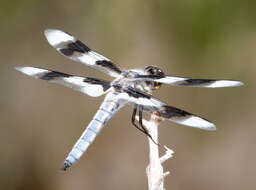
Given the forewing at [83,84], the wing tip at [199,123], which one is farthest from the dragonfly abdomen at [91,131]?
the wing tip at [199,123]

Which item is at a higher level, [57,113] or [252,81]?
[252,81]

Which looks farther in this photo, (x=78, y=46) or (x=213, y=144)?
(x=213, y=144)

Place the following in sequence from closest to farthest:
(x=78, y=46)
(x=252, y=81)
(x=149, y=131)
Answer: (x=149, y=131) < (x=78, y=46) < (x=252, y=81)

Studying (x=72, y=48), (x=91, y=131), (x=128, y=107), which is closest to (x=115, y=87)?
(x=91, y=131)

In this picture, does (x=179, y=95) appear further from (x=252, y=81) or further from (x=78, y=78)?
(x=78, y=78)

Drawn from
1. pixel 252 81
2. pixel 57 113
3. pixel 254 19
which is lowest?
pixel 57 113

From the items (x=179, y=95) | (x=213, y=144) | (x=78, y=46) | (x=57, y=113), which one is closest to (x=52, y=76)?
(x=78, y=46)

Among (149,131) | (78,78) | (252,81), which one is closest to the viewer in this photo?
(149,131)
